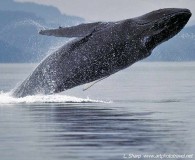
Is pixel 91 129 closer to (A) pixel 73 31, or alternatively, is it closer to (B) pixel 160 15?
(A) pixel 73 31

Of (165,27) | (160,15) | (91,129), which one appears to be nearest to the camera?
(91,129)

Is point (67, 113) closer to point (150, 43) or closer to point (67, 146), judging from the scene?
point (150, 43)

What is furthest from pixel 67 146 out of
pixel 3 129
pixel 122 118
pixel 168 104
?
pixel 168 104

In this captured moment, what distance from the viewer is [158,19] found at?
23688 mm

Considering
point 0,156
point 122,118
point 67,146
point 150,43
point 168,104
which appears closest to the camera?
point 0,156

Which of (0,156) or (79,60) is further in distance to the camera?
(79,60)

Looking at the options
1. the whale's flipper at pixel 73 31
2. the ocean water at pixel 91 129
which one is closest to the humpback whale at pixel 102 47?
the whale's flipper at pixel 73 31

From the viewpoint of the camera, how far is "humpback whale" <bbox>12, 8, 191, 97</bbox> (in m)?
23.9

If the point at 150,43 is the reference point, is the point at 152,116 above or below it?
below

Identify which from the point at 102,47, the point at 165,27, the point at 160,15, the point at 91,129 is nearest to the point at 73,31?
the point at 102,47

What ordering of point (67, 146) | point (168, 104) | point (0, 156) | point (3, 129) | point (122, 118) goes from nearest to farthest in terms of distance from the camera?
1. point (0, 156)
2. point (67, 146)
3. point (3, 129)
4. point (122, 118)
5. point (168, 104)

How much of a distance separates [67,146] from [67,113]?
7.05 meters

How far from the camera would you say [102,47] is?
24.6 meters

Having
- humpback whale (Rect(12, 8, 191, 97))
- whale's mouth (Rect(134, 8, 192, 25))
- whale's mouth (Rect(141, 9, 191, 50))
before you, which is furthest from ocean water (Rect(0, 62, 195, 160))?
whale's mouth (Rect(134, 8, 192, 25))
